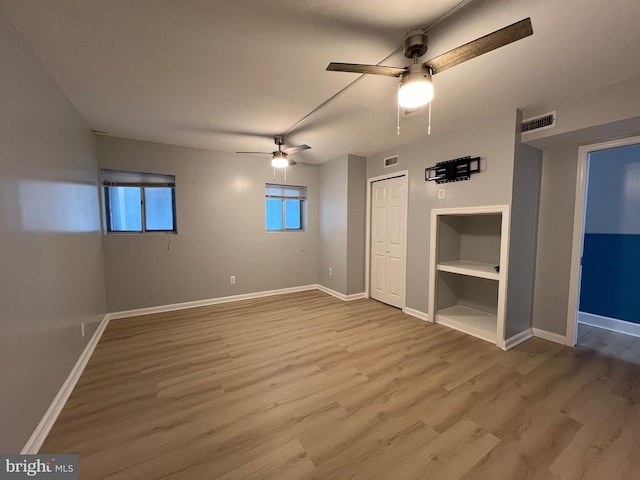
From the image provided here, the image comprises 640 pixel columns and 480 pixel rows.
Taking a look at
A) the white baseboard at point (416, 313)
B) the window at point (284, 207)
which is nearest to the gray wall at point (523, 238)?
the white baseboard at point (416, 313)

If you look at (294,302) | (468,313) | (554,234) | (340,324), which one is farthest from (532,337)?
(294,302)

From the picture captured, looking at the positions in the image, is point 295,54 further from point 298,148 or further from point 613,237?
point 613,237

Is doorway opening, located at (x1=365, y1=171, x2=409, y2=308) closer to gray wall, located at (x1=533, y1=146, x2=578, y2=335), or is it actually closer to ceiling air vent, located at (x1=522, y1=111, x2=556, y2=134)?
ceiling air vent, located at (x1=522, y1=111, x2=556, y2=134)

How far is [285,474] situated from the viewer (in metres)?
1.42

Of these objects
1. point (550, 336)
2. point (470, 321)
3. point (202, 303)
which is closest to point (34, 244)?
point (202, 303)

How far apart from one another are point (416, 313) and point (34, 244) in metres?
4.28

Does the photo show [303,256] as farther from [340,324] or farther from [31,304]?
[31,304]

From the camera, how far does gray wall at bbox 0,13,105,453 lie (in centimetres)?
141

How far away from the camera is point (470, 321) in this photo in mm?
3385

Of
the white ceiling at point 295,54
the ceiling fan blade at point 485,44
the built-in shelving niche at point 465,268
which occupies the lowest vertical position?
the built-in shelving niche at point 465,268

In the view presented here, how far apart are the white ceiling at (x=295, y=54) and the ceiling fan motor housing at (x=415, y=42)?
6cm

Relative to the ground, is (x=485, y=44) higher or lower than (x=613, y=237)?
higher

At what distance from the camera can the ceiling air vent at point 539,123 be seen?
2.57 metres

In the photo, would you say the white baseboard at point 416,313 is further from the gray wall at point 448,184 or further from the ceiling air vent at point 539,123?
the ceiling air vent at point 539,123
